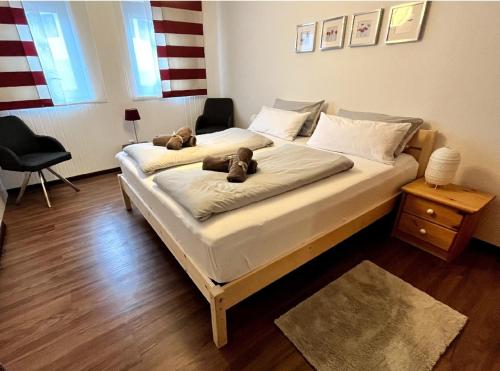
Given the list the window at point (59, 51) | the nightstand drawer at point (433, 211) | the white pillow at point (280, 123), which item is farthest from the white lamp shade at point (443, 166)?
the window at point (59, 51)

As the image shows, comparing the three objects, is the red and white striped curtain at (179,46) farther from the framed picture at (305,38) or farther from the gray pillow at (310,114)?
the gray pillow at (310,114)

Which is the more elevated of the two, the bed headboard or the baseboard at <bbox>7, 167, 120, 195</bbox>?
the bed headboard

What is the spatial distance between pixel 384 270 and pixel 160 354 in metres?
1.50

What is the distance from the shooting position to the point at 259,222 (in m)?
1.20

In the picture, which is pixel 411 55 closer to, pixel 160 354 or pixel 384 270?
pixel 384 270

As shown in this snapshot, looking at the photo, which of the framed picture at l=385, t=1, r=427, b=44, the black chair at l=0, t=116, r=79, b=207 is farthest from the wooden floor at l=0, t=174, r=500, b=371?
the framed picture at l=385, t=1, r=427, b=44

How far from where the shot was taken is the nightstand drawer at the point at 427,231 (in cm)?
174

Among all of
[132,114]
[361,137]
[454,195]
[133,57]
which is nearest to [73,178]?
[132,114]

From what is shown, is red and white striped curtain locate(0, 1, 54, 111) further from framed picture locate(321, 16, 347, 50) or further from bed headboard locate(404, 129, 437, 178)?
bed headboard locate(404, 129, 437, 178)

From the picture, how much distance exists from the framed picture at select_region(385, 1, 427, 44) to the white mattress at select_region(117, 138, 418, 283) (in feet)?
3.38

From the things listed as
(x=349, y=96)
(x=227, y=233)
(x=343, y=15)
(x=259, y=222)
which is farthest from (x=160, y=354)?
(x=343, y=15)

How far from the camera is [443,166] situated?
174 cm

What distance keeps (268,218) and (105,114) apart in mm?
3039

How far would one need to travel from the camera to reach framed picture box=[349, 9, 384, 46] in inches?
83.0
